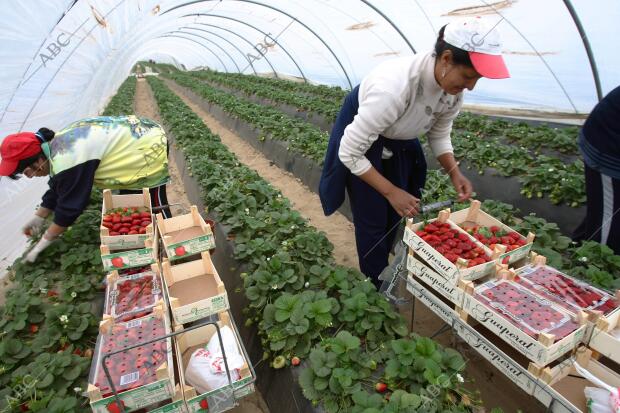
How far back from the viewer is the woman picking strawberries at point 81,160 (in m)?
2.63

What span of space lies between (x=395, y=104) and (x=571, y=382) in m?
1.74

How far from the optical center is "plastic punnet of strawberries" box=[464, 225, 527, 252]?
2.33 meters

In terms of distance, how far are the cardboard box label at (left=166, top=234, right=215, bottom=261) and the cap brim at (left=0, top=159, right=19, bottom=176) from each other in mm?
1236

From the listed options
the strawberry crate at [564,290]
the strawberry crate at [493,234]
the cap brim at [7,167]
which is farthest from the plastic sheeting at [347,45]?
the strawberry crate at [564,290]

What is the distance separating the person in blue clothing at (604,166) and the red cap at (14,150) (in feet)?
13.3

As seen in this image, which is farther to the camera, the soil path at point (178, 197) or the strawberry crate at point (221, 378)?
the soil path at point (178, 197)

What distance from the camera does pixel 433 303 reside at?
2.29 meters

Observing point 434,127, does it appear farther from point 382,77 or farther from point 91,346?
point 91,346

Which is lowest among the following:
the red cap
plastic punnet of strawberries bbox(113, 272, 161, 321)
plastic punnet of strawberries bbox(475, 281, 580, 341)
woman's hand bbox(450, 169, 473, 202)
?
plastic punnet of strawberries bbox(113, 272, 161, 321)

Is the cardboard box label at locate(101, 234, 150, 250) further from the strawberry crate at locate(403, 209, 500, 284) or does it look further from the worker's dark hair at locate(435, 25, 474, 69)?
the worker's dark hair at locate(435, 25, 474, 69)

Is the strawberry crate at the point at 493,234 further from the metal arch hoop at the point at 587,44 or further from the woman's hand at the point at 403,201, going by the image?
the metal arch hoop at the point at 587,44

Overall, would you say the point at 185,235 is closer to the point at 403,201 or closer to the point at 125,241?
the point at 125,241

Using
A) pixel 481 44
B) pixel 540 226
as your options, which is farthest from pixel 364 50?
pixel 481 44

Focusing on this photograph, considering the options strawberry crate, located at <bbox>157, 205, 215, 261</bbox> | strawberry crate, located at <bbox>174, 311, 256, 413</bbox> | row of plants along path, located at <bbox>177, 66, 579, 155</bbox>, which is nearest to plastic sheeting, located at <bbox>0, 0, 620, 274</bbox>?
row of plants along path, located at <bbox>177, 66, 579, 155</bbox>
